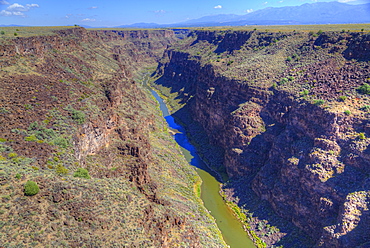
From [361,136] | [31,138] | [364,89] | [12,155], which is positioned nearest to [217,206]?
[361,136]

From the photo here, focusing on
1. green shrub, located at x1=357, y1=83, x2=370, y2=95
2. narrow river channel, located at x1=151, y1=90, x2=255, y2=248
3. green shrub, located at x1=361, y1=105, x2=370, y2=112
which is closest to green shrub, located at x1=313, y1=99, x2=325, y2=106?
green shrub, located at x1=361, y1=105, x2=370, y2=112

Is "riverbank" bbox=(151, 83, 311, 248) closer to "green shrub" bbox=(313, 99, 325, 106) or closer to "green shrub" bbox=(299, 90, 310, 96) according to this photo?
"green shrub" bbox=(313, 99, 325, 106)

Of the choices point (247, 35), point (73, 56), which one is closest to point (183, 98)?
point (247, 35)

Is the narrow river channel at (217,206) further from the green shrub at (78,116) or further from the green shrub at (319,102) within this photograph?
the green shrub at (78,116)

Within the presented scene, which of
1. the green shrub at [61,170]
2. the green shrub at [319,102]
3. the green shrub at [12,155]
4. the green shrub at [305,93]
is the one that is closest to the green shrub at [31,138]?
the green shrub at [12,155]

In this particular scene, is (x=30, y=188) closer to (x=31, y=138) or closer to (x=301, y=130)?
(x=31, y=138)
